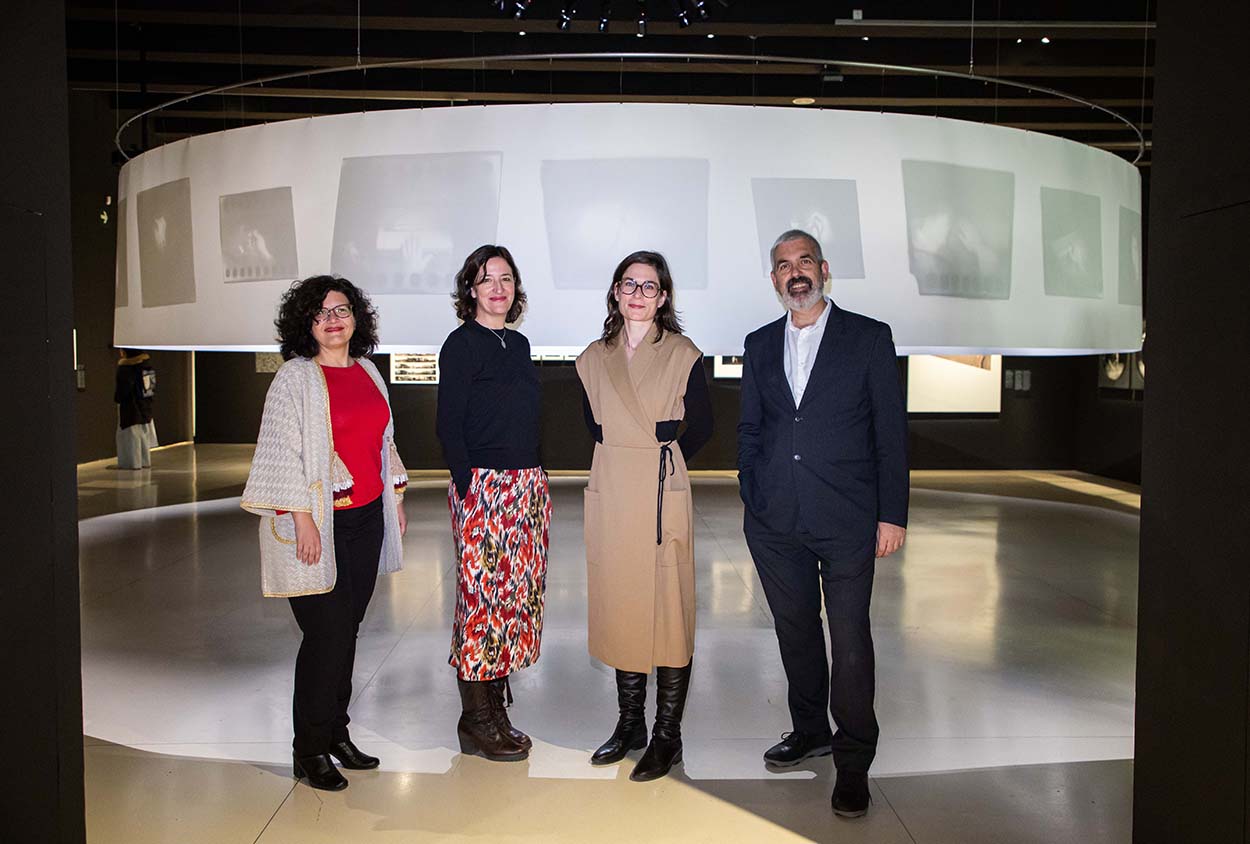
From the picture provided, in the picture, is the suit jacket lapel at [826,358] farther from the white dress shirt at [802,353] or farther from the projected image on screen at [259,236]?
the projected image on screen at [259,236]

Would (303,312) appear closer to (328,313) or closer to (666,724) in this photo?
(328,313)

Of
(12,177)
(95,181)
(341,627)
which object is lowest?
(341,627)

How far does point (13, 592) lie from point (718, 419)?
42.2 feet

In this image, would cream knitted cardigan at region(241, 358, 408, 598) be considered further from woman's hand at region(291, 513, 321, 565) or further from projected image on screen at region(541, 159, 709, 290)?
projected image on screen at region(541, 159, 709, 290)

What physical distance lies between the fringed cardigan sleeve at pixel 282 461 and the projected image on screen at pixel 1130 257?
719 cm

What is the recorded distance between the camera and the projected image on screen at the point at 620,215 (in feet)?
22.1

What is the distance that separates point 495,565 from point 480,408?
56 centimetres

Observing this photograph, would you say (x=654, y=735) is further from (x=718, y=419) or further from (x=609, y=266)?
(x=718, y=419)

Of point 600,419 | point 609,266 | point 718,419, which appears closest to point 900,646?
point 600,419

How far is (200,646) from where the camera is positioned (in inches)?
207

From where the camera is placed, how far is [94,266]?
14.5 metres

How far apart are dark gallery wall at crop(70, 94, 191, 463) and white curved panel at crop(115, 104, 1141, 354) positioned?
728 cm

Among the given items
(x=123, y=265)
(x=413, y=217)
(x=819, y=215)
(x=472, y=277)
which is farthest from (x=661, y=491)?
(x=123, y=265)

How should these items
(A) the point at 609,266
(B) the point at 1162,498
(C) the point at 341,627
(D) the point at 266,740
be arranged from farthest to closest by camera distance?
(A) the point at 609,266
(D) the point at 266,740
(C) the point at 341,627
(B) the point at 1162,498
